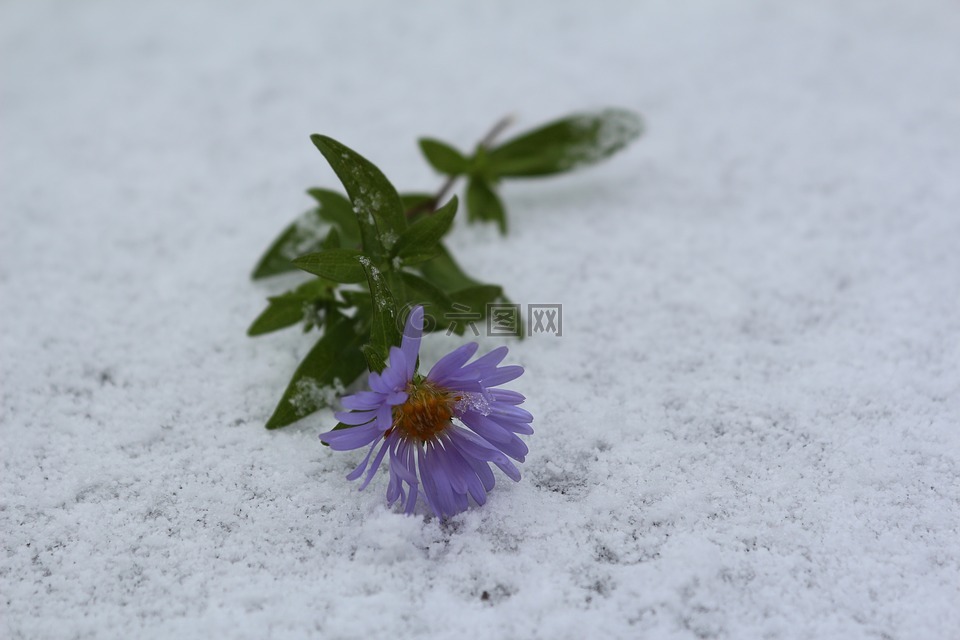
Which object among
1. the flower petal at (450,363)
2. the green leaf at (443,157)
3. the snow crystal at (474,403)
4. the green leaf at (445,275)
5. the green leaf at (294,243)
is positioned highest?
the green leaf at (443,157)

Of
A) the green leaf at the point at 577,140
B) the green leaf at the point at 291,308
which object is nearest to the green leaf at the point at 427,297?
the green leaf at the point at 291,308

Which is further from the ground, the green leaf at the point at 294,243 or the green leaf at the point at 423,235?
the green leaf at the point at 423,235

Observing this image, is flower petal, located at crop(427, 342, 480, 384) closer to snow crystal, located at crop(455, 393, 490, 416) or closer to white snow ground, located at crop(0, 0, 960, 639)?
snow crystal, located at crop(455, 393, 490, 416)

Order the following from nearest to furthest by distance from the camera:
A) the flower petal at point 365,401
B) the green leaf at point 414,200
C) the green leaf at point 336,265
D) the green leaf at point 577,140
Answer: the flower petal at point 365,401, the green leaf at point 336,265, the green leaf at point 414,200, the green leaf at point 577,140

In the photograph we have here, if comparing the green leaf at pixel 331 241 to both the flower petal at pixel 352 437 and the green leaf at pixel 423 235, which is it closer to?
the green leaf at pixel 423 235

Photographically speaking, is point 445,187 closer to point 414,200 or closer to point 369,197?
point 414,200

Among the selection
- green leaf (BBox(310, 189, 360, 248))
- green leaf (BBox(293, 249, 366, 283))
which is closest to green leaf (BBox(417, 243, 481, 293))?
green leaf (BBox(310, 189, 360, 248))

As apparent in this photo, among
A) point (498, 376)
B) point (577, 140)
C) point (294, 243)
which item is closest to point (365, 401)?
point (498, 376)
